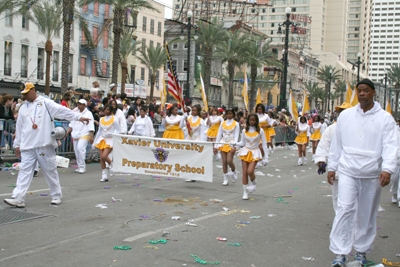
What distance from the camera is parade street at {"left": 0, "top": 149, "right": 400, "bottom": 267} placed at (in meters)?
5.30

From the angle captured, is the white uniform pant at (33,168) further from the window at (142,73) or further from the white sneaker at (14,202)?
the window at (142,73)

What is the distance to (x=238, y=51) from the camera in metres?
47.8

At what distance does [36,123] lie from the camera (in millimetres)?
7902

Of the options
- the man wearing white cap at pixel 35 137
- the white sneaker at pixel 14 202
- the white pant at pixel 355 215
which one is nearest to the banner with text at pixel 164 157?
the man wearing white cap at pixel 35 137

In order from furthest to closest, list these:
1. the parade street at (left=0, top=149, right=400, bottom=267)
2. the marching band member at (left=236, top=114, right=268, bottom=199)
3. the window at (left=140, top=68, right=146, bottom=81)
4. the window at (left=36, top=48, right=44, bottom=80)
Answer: the window at (left=140, top=68, right=146, bottom=81) < the window at (left=36, top=48, right=44, bottom=80) < the marching band member at (left=236, top=114, right=268, bottom=199) < the parade street at (left=0, top=149, right=400, bottom=267)

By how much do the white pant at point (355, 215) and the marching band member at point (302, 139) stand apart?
12.0m

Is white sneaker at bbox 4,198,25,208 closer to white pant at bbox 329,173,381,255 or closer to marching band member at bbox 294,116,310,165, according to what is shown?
white pant at bbox 329,173,381,255

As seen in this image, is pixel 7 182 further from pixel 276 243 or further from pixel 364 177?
pixel 364 177

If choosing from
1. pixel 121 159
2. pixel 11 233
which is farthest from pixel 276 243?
pixel 121 159

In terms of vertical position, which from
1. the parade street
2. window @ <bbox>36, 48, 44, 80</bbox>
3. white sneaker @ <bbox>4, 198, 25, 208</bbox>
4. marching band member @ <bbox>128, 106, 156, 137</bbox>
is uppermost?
window @ <bbox>36, 48, 44, 80</bbox>

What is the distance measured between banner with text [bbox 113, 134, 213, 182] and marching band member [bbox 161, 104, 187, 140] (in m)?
1.91

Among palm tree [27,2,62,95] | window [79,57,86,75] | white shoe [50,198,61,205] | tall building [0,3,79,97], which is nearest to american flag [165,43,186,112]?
white shoe [50,198,61,205]

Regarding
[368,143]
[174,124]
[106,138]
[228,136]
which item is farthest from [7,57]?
[368,143]

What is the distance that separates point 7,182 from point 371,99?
8.33 meters
